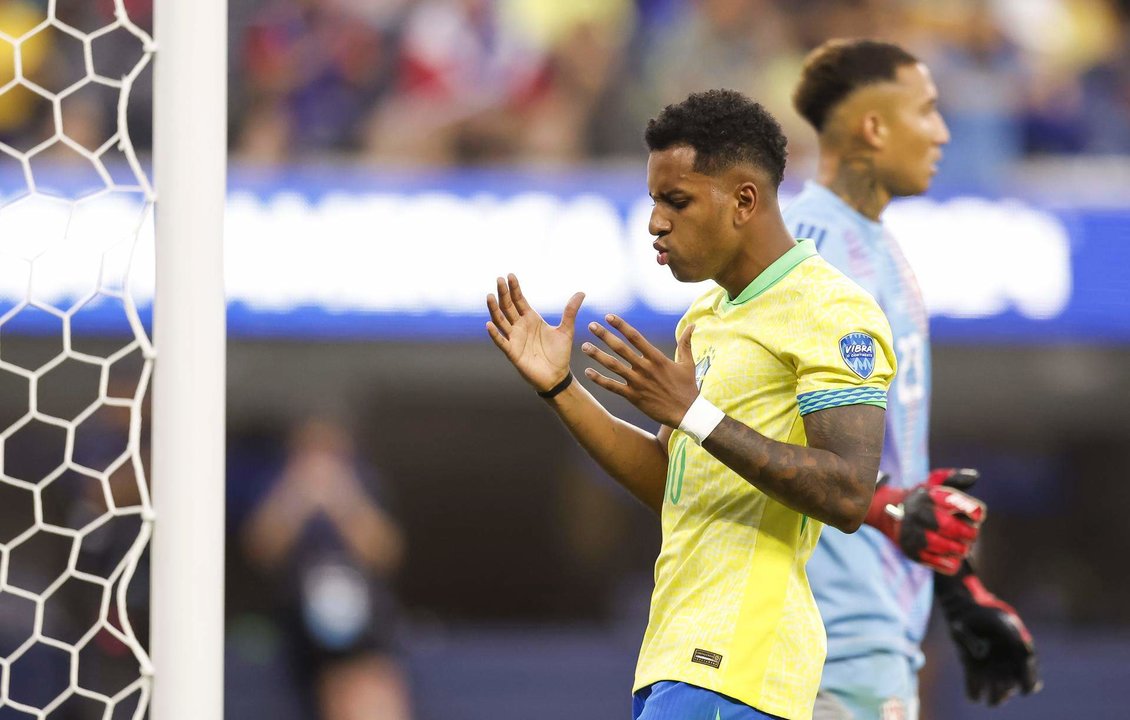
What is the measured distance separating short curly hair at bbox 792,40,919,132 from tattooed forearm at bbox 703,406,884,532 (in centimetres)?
147

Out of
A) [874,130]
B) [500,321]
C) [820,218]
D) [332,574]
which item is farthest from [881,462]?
[332,574]

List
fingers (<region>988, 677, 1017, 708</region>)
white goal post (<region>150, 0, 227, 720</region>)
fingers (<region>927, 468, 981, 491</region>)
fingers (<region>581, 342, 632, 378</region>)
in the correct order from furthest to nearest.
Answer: fingers (<region>988, 677, 1017, 708</region>) → fingers (<region>927, 468, 981, 491</region>) → white goal post (<region>150, 0, 227, 720</region>) → fingers (<region>581, 342, 632, 378</region>)

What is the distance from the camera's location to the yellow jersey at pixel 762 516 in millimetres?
2619

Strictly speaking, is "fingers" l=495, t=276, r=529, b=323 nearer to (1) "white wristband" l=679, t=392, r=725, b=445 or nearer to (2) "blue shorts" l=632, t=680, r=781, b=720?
(1) "white wristband" l=679, t=392, r=725, b=445

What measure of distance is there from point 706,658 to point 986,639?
148 cm

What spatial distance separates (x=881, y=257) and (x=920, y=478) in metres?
0.51

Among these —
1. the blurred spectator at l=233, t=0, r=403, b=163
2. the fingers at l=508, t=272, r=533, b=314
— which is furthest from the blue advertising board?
the fingers at l=508, t=272, r=533, b=314

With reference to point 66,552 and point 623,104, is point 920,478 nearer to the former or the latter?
point 623,104

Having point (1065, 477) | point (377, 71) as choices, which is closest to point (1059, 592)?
point (1065, 477)

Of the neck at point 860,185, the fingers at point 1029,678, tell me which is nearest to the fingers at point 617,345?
the neck at point 860,185

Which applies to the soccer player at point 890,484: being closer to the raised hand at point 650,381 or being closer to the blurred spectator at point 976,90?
the raised hand at point 650,381

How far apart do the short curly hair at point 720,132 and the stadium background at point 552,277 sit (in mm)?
4806

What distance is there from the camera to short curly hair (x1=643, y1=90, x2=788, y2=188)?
2689 millimetres

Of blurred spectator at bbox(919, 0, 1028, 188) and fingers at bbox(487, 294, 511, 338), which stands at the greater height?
blurred spectator at bbox(919, 0, 1028, 188)
